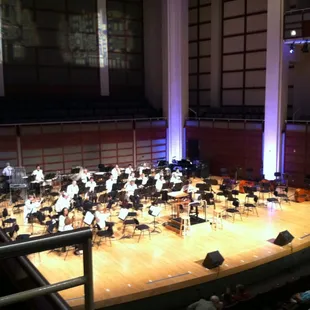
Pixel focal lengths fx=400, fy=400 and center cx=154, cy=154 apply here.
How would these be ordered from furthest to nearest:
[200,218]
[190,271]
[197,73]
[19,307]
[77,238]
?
1. [197,73]
2. [200,218]
3. [190,271]
4. [19,307]
5. [77,238]

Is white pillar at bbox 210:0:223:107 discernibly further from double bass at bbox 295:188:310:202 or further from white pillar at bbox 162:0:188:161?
double bass at bbox 295:188:310:202

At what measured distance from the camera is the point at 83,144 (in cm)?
2011

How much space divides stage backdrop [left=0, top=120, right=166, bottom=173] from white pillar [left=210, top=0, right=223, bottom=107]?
354 cm

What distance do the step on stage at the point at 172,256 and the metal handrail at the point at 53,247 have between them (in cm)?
721

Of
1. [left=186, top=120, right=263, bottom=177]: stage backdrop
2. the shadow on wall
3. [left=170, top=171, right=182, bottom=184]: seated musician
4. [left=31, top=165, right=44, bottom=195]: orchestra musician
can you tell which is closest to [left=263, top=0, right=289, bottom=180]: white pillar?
[left=186, top=120, right=263, bottom=177]: stage backdrop

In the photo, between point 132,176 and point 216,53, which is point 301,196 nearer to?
point 132,176

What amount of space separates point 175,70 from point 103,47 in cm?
447

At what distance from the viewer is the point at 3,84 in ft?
66.2

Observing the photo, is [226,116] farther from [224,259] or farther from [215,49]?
[224,259]

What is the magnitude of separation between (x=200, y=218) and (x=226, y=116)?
9.69m

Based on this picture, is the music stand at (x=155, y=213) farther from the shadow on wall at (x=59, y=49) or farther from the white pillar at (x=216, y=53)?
the white pillar at (x=216, y=53)

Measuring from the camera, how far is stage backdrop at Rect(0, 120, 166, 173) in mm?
18391

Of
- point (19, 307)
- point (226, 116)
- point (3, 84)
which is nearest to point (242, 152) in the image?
point (226, 116)

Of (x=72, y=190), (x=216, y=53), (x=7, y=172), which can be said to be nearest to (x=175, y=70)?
(x=216, y=53)
